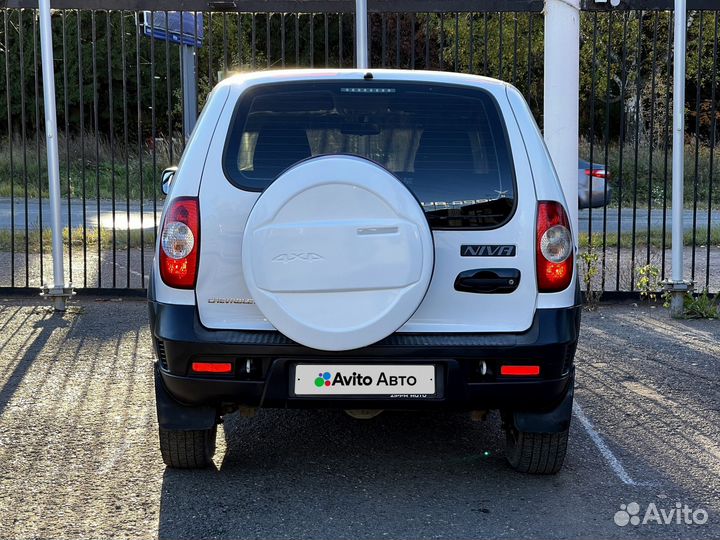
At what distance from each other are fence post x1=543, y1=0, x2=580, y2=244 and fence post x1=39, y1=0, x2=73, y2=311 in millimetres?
3896

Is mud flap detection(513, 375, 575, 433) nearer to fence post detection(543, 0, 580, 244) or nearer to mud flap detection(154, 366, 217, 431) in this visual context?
mud flap detection(154, 366, 217, 431)

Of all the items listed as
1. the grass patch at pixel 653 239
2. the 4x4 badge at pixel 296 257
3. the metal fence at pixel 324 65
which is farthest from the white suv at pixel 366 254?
the grass patch at pixel 653 239

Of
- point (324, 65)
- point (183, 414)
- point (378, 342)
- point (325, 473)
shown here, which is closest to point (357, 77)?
point (378, 342)

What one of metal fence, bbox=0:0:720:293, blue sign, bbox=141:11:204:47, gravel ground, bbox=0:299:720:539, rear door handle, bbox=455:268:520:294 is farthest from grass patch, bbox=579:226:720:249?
rear door handle, bbox=455:268:520:294

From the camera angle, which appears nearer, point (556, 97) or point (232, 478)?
point (232, 478)

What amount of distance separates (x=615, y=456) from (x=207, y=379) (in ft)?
6.51

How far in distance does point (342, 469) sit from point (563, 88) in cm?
479

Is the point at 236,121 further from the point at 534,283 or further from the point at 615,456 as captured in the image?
the point at 615,456

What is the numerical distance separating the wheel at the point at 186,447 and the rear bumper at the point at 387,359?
342 mm

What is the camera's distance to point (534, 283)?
13.9ft

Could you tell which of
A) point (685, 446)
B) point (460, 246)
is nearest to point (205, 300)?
point (460, 246)

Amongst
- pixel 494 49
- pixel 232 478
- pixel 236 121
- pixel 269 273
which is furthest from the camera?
pixel 494 49

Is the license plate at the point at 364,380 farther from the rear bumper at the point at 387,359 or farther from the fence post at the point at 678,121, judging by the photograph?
the fence post at the point at 678,121

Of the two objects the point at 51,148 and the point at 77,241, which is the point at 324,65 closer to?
the point at 77,241
